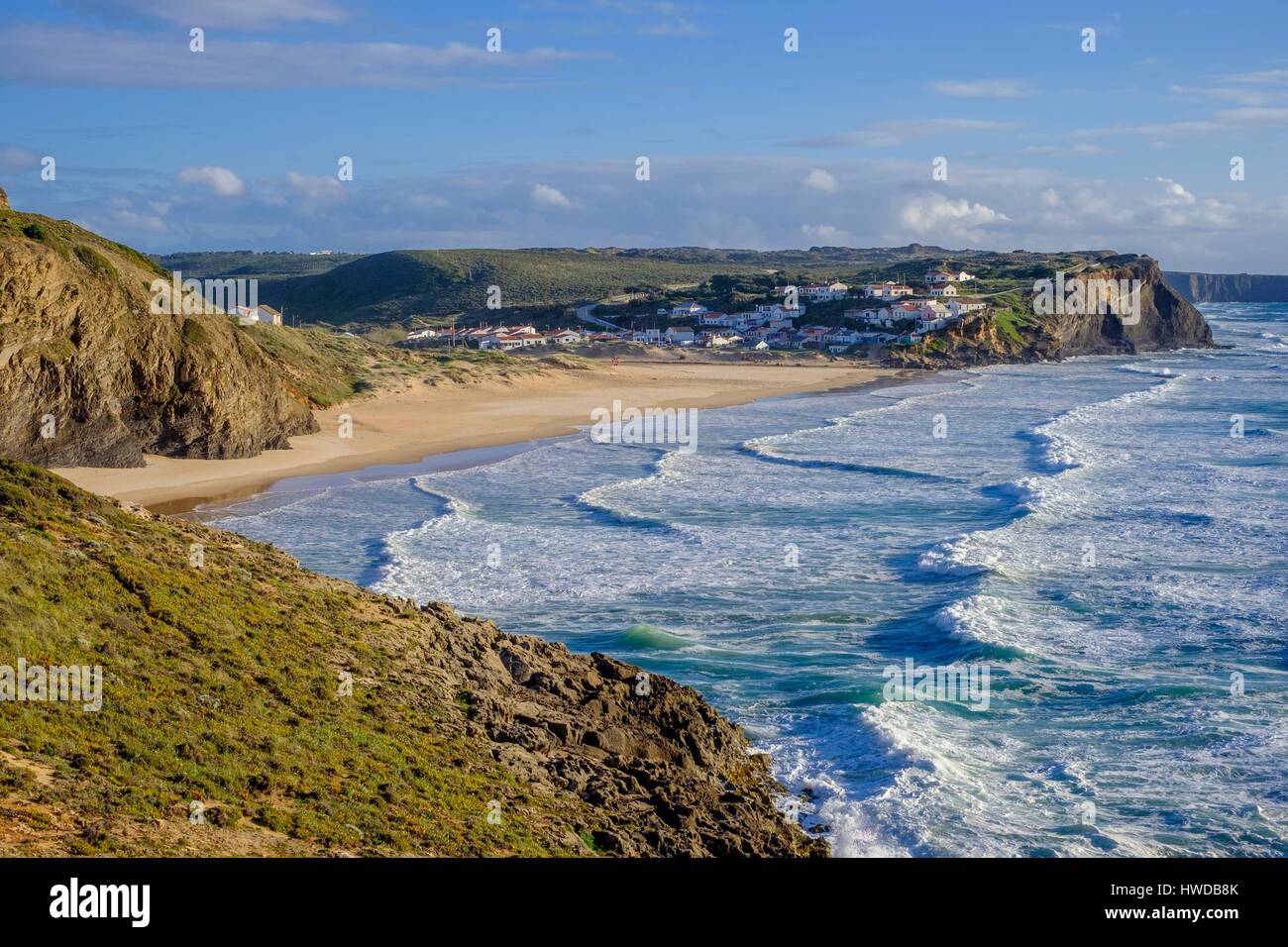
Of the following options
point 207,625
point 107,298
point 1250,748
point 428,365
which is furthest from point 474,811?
point 428,365

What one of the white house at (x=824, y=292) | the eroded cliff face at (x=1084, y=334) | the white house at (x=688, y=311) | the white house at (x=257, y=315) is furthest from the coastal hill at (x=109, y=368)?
the white house at (x=824, y=292)

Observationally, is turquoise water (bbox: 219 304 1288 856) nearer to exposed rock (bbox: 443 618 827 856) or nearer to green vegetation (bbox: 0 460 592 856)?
exposed rock (bbox: 443 618 827 856)

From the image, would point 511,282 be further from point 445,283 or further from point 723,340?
point 723,340

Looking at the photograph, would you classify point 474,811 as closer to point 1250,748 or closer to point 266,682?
point 266,682

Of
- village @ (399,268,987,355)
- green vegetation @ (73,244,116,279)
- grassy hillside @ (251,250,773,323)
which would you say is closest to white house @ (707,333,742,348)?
village @ (399,268,987,355)

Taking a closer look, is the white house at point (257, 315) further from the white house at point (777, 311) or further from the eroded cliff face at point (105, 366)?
the white house at point (777, 311)

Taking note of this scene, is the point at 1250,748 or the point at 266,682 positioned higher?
the point at 266,682

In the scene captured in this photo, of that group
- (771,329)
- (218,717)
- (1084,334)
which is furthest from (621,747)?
(1084,334)
